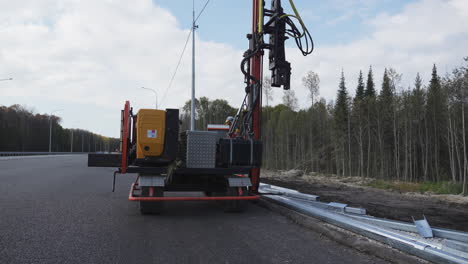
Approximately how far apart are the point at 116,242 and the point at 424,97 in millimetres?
32168

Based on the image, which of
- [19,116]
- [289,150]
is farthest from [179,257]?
[19,116]

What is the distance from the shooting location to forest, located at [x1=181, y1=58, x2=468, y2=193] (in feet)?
85.7

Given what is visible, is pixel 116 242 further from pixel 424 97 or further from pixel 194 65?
pixel 424 97

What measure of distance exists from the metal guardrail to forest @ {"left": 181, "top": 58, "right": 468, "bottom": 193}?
1759 centimetres

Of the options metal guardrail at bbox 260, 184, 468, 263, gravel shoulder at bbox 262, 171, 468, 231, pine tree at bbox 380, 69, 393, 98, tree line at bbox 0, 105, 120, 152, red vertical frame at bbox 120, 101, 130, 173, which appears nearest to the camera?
metal guardrail at bbox 260, 184, 468, 263

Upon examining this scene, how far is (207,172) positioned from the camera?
681cm

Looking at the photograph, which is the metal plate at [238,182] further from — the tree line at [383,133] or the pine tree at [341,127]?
the pine tree at [341,127]

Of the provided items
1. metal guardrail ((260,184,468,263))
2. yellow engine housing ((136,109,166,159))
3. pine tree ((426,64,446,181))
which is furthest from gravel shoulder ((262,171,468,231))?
pine tree ((426,64,446,181))

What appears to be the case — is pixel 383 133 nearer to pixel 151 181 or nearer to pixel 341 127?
pixel 341 127

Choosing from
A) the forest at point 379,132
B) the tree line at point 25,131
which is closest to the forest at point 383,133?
the forest at point 379,132

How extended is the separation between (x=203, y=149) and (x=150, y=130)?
107 centimetres

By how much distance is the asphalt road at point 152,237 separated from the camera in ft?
13.4

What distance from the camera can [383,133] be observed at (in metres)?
Answer: 34.8

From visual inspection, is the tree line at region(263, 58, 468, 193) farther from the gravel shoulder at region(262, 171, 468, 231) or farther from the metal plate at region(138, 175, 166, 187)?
the metal plate at region(138, 175, 166, 187)
